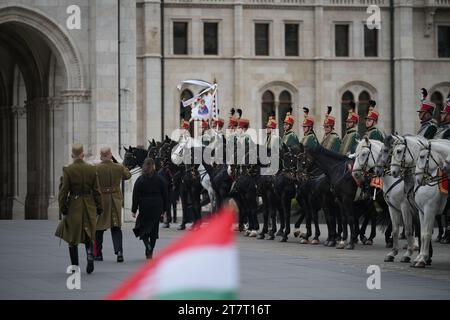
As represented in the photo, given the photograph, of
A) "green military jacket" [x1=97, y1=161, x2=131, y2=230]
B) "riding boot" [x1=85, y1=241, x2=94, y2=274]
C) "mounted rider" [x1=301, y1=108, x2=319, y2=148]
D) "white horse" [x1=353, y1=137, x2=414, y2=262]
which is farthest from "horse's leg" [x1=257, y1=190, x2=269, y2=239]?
"riding boot" [x1=85, y1=241, x2=94, y2=274]

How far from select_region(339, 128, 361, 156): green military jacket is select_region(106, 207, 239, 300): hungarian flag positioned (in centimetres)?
Answer: 2066

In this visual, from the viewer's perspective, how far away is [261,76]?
63.8m

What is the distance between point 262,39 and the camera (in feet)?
211

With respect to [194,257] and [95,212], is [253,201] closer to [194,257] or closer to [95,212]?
[95,212]

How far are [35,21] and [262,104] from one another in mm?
32178

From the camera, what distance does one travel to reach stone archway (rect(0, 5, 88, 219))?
33.3 m

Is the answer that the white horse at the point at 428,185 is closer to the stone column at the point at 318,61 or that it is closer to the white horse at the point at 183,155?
the white horse at the point at 183,155

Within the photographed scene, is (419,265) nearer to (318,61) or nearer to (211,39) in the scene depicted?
(211,39)

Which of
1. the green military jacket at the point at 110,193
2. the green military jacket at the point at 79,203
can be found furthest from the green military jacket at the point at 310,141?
the green military jacket at the point at 79,203

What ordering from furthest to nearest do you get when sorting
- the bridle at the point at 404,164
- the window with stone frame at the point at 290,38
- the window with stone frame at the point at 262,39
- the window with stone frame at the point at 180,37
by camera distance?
the window with stone frame at the point at 290,38 < the window with stone frame at the point at 262,39 < the window with stone frame at the point at 180,37 < the bridle at the point at 404,164

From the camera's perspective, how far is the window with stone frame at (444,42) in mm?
65931

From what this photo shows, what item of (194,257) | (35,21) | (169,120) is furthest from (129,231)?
(169,120)

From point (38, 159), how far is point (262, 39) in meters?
28.2

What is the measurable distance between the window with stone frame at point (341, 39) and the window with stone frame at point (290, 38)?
2429mm
